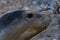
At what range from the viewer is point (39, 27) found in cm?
250

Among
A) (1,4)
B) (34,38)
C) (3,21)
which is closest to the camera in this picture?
(3,21)

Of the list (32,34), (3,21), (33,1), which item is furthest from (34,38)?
(33,1)

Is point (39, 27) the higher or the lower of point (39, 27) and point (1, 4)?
the lower

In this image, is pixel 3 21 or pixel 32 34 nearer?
pixel 3 21

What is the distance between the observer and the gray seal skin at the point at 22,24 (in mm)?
2330

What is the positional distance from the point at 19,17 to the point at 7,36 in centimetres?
27

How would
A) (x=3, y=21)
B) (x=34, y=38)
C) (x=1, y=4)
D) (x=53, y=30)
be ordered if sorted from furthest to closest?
Result: (x=1, y=4) < (x=53, y=30) < (x=34, y=38) < (x=3, y=21)

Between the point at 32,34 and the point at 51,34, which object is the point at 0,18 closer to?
the point at 32,34

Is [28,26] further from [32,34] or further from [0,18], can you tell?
[0,18]

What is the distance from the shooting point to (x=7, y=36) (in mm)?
2336

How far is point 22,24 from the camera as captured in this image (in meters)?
2.44

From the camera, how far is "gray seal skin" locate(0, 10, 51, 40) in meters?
2.33

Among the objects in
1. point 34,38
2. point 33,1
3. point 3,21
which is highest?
point 33,1

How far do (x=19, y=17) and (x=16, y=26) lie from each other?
120mm
